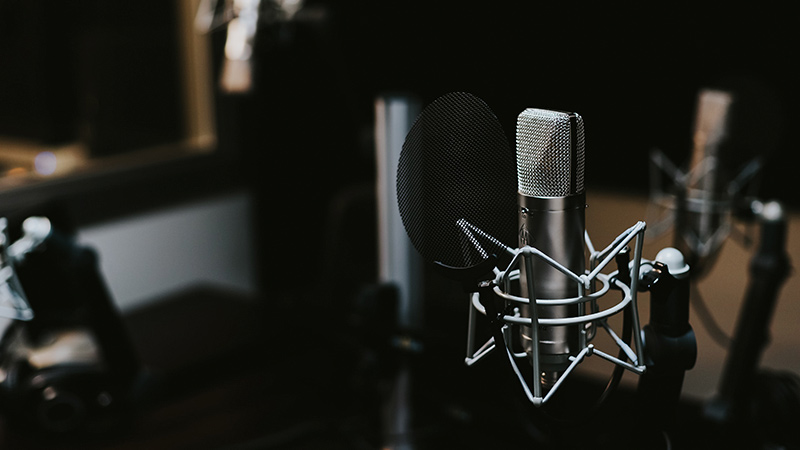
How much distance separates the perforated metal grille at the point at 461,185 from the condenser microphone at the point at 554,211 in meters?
0.02

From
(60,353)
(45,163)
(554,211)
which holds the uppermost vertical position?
(554,211)

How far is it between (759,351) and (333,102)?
1.69m

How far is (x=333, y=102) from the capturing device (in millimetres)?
2646

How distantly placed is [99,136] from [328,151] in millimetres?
752

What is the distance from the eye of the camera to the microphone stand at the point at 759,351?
1.30 metres

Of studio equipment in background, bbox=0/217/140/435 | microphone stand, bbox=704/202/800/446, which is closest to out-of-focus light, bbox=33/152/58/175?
studio equipment in background, bbox=0/217/140/435

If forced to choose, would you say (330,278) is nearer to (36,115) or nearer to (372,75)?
(372,75)

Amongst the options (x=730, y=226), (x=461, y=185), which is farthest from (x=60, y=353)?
(x=730, y=226)

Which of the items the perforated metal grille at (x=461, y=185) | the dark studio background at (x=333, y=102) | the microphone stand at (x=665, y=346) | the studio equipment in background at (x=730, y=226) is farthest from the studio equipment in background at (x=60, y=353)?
the studio equipment in background at (x=730, y=226)

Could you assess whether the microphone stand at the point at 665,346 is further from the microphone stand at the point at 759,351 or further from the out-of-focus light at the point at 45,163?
the out-of-focus light at the point at 45,163

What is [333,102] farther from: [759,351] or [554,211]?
[554,211]

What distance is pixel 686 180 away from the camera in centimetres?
136

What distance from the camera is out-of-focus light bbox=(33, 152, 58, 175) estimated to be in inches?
90.4

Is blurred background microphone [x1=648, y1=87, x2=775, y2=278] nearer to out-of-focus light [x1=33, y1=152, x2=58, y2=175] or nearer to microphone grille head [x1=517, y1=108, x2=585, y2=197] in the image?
microphone grille head [x1=517, y1=108, x2=585, y2=197]
